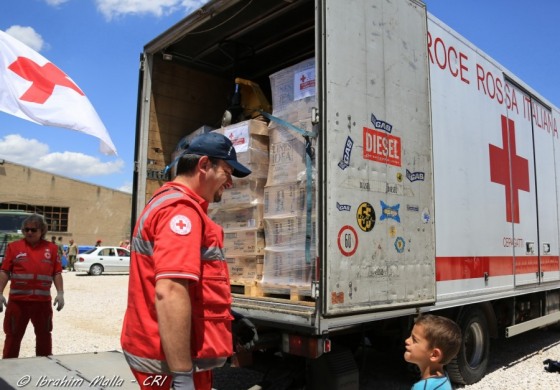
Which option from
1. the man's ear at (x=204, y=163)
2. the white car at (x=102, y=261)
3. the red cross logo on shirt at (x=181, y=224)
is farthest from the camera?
the white car at (x=102, y=261)

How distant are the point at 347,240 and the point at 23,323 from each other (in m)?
3.69

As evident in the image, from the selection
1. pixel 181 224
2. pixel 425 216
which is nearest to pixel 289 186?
pixel 425 216

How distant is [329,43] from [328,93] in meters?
0.39

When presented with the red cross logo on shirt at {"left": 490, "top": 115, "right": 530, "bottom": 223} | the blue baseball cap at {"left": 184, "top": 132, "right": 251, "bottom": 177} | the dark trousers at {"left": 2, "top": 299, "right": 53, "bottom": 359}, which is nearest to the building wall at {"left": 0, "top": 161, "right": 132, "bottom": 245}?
the dark trousers at {"left": 2, "top": 299, "right": 53, "bottom": 359}

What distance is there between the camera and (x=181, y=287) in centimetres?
176

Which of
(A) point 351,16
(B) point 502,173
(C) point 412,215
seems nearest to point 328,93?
(A) point 351,16

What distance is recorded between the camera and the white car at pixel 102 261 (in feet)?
69.7

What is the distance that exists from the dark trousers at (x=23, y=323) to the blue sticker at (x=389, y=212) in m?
3.74

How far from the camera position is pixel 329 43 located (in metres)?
3.52

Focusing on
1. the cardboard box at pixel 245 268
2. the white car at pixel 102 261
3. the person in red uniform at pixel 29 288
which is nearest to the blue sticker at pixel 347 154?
the cardboard box at pixel 245 268

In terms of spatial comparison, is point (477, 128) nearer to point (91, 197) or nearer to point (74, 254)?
point (74, 254)

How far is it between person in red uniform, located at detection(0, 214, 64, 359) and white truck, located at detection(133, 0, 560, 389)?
1.39m

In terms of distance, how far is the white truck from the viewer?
3.49 meters

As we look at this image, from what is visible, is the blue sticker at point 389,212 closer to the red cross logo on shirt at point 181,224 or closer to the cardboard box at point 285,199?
the cardboard box at point 285,199
